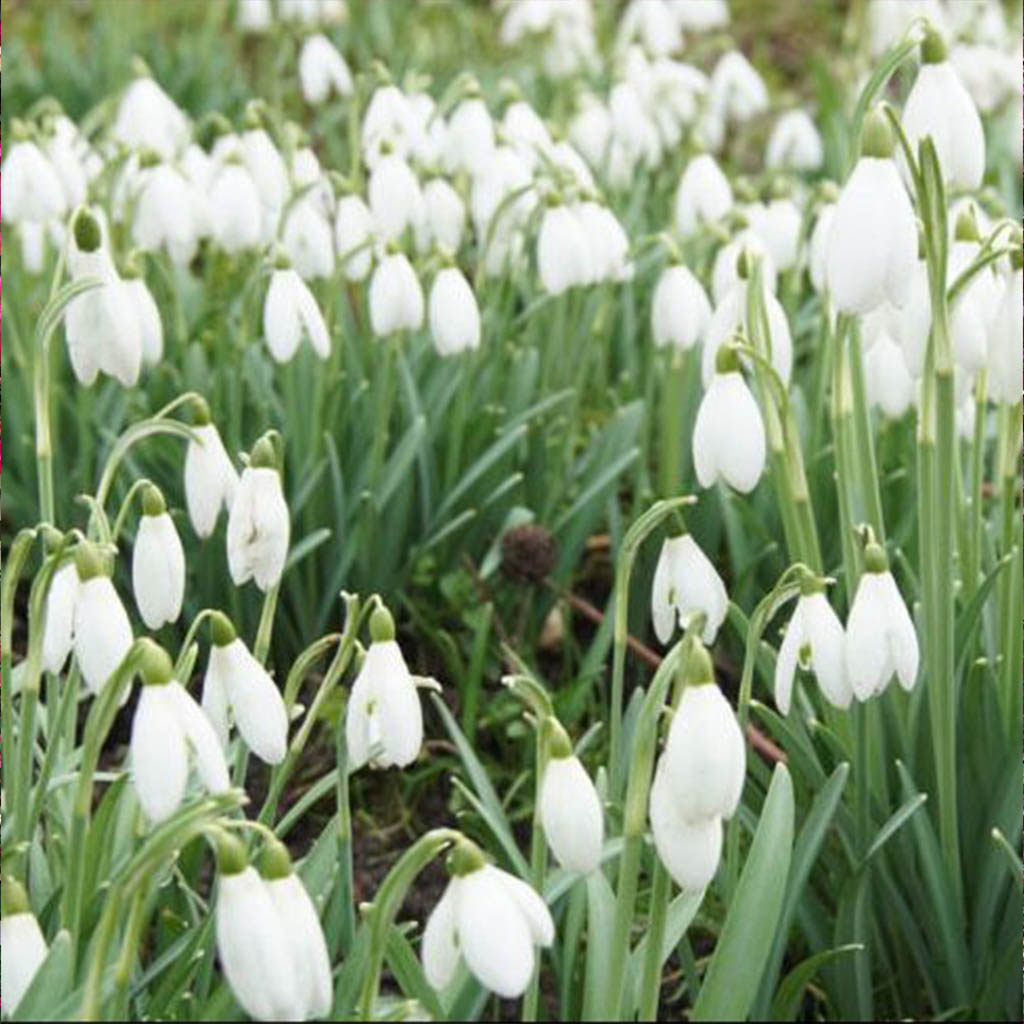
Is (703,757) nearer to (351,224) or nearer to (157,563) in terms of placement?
(157,563)

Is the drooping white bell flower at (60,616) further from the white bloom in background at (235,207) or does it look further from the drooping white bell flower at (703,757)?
the white bloom in background at (235,207)

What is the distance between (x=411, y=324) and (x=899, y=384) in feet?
2.21

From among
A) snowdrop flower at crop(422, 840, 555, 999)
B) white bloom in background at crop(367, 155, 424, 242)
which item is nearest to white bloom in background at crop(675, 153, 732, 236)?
white bloom in background at crop(367, 155, 424, 242)

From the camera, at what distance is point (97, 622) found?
72.2 inches

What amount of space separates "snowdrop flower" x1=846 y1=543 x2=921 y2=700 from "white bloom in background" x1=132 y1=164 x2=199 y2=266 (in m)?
1.57

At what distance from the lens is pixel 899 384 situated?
278cm

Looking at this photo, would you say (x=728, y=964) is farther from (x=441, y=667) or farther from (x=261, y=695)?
(x=441, y=667)

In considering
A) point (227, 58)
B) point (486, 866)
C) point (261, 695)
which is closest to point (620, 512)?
point (261, 695)

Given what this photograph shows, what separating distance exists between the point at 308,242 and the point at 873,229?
4.76 feet

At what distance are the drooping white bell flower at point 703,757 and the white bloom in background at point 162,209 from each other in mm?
1789

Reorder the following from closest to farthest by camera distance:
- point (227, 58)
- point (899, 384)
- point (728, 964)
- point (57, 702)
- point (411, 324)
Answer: point (728, 964), point (57, 702), point (899, 384), point (411, 324), point (227, 58)

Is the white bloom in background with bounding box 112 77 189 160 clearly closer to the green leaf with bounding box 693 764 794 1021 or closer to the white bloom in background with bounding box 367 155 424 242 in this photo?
the white bloom in background with bounding box 367 155 424 242

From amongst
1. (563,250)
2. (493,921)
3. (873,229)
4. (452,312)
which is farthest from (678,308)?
(493,921)

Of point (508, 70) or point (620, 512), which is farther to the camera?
point (508, 70)
